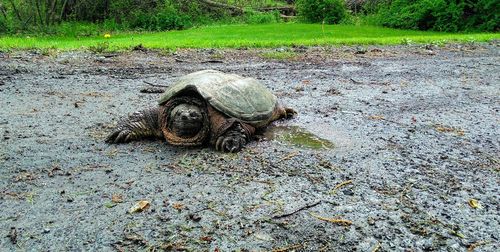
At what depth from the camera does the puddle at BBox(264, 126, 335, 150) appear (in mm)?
3965

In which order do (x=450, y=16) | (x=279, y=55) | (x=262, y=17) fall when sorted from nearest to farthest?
(x=279, y=55), (x=450, y=16), (x=262, y=17)

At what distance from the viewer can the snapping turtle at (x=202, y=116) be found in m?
3.76

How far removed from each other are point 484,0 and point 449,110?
18.6 m

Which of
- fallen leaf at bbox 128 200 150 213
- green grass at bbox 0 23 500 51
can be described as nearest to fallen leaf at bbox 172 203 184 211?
fallen leaf at bbox 128 200 150 213

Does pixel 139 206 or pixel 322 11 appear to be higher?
pixel 322 11

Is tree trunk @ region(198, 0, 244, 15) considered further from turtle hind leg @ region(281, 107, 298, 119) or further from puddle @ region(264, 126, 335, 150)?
puddle @ region(264, 126, 335, 150)

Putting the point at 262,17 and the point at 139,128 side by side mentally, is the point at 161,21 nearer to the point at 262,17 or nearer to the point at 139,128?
the point at 262,17

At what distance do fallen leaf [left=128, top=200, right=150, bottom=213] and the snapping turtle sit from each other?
40.9 inches

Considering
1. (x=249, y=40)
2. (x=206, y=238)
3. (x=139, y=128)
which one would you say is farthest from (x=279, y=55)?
(x=206, y=238)

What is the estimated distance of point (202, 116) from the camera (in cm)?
380

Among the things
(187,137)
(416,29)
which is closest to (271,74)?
(187,137)

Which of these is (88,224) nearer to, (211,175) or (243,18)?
(211,175)

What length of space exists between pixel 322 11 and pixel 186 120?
19.9 meters

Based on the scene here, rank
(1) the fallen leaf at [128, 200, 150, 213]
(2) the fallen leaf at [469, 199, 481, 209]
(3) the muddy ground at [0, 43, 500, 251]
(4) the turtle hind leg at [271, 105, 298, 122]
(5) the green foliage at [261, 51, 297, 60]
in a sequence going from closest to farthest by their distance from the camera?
(3) the muddy ground at [0, 43, 500, 251] → (1) the fallen leaf at [128, 200, 150, 213] → (2) the fallen leaf at [469, 199, 481, 209] → (4) the turtle hind leg at [271, 105, 298, 122] → (5) the green foliage at [261, 51, 297, 60]
